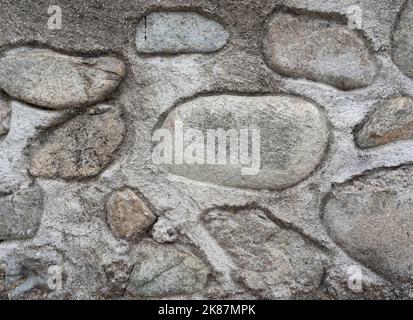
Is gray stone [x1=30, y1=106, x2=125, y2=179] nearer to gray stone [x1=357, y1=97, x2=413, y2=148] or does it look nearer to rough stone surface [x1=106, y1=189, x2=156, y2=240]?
rough stone surface [x1=106, y1=189, x2=156, y2=240]

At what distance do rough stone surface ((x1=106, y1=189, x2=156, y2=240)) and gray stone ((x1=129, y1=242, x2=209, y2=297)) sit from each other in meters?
0.04

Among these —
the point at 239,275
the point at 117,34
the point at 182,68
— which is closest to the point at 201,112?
the point at 182,68

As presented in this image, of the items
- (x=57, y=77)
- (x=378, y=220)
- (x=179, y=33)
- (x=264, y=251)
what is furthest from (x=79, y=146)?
(x=378, y=220)

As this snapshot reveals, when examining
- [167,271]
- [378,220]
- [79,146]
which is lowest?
[167,271]

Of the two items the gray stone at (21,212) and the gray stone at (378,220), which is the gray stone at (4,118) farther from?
the gray stone at (378,220)

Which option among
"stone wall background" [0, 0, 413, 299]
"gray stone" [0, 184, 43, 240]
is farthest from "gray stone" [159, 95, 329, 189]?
"gray stone" [0, 184, 43, 240]

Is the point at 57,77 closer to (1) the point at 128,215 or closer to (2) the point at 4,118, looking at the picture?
(2) the point at 4,118

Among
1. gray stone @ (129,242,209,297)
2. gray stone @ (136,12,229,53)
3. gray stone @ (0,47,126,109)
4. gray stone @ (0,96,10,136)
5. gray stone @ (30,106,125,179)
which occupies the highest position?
gray stone @ (136,12,229,53)

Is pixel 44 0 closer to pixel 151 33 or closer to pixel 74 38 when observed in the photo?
pixel 74 38

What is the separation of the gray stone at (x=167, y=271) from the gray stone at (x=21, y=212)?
0.23 meters

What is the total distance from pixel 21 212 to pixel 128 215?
0.71ft

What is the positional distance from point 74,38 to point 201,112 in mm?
290

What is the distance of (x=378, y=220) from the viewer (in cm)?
97

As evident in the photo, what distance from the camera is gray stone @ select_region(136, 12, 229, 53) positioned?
988 millimetres
